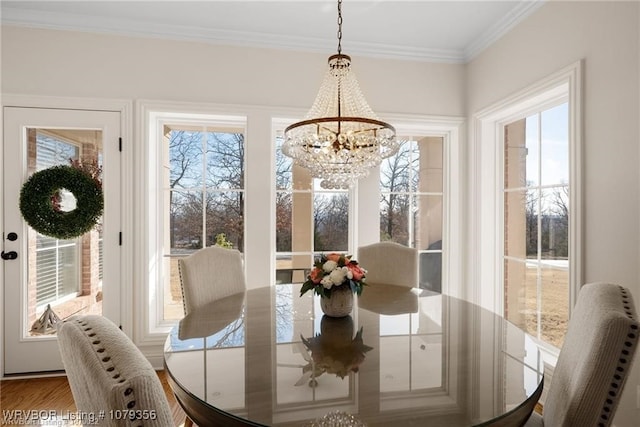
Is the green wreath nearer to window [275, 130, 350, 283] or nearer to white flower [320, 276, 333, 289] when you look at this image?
window [275, 130, 350, 283]

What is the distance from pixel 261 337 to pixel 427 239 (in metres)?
2.34

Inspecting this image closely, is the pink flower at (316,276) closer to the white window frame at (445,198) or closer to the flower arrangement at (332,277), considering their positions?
the flower arrangement at (332,277)

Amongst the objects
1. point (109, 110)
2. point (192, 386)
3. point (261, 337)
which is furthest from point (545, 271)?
point (109, 110)

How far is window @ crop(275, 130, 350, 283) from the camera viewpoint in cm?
308

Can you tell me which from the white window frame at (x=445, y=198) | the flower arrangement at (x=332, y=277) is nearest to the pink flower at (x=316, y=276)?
the flower arrangement at (x=332, y=277)

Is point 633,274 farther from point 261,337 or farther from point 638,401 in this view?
point 261,337

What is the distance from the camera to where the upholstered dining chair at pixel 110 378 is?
1.99 ft

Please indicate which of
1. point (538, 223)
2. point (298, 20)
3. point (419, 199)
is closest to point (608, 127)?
point (538, 223)

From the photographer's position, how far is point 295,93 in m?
2.97

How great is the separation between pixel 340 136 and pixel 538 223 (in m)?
1.76

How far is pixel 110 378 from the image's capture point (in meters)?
0.62

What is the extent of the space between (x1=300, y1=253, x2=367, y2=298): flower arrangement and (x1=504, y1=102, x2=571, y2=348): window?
1494 millimetres

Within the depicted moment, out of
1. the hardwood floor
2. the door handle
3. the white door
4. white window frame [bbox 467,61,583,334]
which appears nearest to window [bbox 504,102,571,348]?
white window frame [bbox 467,61,583,334]

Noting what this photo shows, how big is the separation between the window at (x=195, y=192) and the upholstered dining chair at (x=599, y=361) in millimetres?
2453
